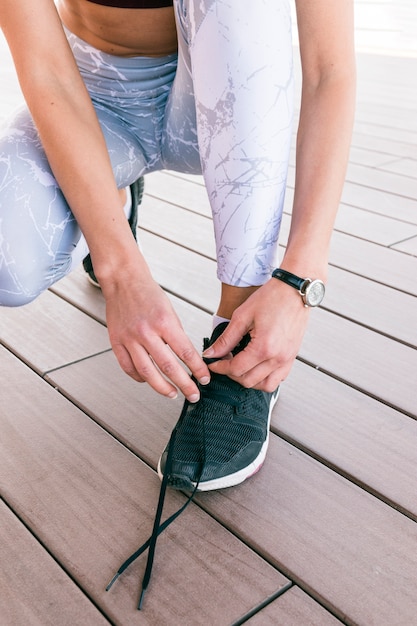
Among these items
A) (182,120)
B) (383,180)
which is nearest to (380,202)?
(383,180)

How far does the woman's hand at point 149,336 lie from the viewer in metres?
0.68

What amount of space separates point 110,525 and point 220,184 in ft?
1.27

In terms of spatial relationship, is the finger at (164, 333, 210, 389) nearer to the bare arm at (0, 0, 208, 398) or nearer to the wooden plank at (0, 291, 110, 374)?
the bare arm at (0, 0, 208, 398)

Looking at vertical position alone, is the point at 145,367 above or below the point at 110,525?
above

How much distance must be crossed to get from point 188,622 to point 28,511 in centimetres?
23

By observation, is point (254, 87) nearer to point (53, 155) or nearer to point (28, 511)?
point (53, 155)

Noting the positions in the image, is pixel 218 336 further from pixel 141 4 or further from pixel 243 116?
pixel 141 4

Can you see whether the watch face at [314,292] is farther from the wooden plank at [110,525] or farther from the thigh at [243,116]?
the wooden plank at [110,525]

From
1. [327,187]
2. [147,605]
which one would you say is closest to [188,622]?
[147,605]

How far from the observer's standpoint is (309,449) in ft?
2.86

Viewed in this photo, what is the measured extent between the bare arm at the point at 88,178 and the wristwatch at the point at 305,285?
0.41ft

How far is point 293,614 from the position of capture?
651 mm

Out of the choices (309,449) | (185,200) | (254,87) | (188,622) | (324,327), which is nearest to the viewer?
(188,622)

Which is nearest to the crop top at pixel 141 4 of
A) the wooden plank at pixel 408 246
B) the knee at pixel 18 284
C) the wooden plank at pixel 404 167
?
the knee at pixel 18 284
